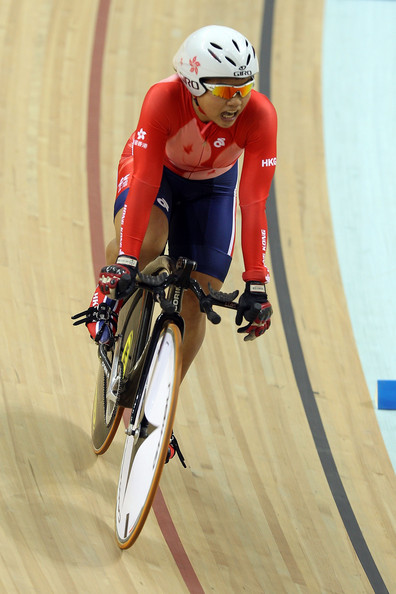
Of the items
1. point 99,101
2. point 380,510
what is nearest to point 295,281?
point 380,510

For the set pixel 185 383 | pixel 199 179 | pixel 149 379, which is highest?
pixel 199 179

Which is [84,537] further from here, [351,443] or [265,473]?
[351,443]

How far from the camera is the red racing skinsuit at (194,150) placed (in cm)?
305

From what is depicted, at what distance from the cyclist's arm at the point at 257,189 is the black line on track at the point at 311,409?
141 cm

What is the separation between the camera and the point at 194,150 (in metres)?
3.22

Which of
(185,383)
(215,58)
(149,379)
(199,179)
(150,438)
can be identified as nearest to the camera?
(215,58)

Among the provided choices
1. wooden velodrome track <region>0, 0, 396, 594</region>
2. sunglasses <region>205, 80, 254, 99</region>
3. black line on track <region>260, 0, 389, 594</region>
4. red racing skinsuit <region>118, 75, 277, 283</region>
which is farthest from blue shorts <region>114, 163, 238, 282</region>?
black line on track <region>260, 0, 389, 594</region>

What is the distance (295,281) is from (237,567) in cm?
219

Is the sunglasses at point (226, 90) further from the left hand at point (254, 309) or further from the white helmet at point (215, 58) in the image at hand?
the left hand at point (254, 309)

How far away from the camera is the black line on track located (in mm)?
3705

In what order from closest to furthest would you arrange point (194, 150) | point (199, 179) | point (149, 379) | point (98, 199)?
1. point (149, 379)
2. point (194, 150)
3. point (199, 179)
4. point (98, 199)

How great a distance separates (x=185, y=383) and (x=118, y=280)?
1.69m

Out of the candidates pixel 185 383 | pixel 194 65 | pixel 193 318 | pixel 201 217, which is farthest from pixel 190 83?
pixel 185 383

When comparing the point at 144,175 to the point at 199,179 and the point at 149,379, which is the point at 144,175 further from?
the point at 149,379
